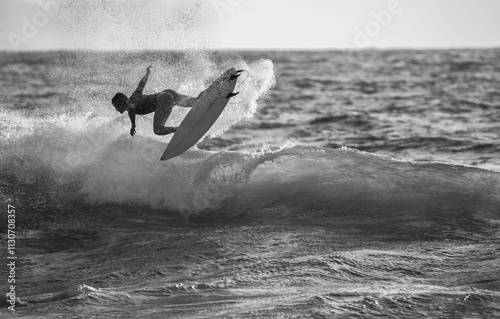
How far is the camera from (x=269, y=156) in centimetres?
1064

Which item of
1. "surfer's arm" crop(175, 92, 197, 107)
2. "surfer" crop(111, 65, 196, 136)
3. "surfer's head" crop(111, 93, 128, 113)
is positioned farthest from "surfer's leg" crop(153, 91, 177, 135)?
"surfer's head" crop(111, 93, 128, 113)

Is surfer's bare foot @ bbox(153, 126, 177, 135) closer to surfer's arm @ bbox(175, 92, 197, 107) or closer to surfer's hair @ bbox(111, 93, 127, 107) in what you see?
surfer's arm @ bbox(175, 92, 197, 107)

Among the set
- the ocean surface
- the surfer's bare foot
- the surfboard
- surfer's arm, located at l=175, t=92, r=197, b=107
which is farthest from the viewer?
surfer's arm, located at l=175, t=92, r=197, b=107

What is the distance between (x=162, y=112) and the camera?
9.49 meters

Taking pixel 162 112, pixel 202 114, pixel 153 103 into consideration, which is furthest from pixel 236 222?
pixel 153 103

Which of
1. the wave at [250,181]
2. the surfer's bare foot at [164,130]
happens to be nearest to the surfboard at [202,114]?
the surfer's bare foot at [164,130]

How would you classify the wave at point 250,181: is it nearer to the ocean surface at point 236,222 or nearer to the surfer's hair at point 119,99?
the ocean surface at point 236,222

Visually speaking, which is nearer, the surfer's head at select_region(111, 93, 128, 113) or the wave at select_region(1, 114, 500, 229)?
the surfer's head at select_region(111, 93, 128, 113)

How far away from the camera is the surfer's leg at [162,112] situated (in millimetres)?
9438

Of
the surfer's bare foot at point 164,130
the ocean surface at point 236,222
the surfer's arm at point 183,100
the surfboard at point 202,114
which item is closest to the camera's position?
the ocean surface at point 236,222

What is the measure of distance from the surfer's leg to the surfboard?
0.17 metres

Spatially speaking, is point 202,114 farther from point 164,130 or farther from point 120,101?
point 120,101

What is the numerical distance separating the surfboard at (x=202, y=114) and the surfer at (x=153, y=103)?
0.55 feet

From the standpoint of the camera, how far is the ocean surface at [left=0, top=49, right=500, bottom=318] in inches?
255
